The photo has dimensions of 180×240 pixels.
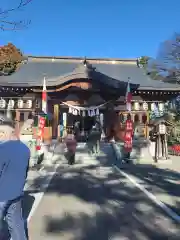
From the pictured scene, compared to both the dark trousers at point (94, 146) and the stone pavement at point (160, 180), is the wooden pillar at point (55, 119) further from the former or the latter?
the stone pavement at point (160, 180)

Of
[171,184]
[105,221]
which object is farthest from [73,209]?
[171,184]

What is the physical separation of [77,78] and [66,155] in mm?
5429

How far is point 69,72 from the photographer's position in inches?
696

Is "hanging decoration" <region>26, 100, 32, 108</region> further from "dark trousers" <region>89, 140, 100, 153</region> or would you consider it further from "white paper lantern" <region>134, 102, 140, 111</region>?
"white paper lantern" <region>134, 102, 140, 111</region>

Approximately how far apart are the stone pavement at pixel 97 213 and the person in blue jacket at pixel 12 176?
95 cm

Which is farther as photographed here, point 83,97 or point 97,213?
point 83,97

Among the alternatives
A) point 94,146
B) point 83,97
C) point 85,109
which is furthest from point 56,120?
point 94,146

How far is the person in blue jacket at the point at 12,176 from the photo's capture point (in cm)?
297

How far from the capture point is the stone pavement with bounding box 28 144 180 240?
4.07 m

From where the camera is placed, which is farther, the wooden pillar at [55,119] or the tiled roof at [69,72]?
the wooden pillar at [55,119]

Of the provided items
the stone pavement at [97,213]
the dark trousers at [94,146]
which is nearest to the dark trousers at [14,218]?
the stone pavement at [97,213]

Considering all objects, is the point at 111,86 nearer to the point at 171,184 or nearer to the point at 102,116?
the point at 102,116

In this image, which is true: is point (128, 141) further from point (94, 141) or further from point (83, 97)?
point (83, 97)

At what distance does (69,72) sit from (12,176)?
15143mm
